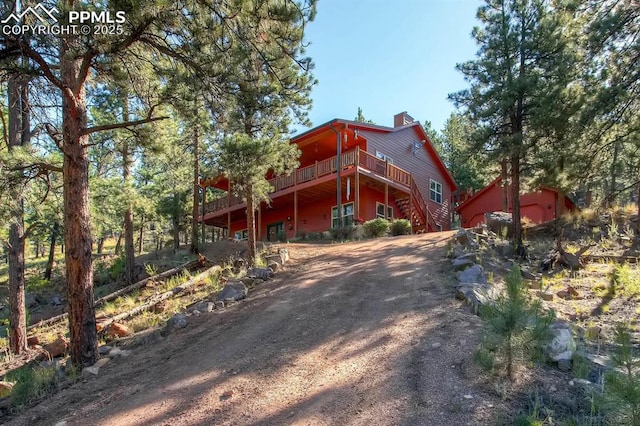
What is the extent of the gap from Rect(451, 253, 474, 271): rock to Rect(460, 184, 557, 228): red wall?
12.9 m

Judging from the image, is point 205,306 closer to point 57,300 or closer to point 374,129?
point 57,300

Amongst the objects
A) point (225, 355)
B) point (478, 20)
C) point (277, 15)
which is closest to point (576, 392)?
point (225, 355)

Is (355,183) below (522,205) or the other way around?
the other way around

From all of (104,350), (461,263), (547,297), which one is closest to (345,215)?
(461,263)

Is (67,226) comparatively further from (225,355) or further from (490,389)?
(490,389)

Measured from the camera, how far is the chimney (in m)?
25.9

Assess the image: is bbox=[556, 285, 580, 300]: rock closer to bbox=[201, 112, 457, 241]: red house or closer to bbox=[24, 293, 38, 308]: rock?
bbox=[201, 112, 457, 241]: red house

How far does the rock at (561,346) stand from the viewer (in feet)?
13.8

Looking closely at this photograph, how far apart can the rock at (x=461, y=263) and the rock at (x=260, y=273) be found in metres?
4.26

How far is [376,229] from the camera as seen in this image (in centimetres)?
1695

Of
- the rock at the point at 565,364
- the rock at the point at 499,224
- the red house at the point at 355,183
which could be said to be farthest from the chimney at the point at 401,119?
the rock at the point at 565,364

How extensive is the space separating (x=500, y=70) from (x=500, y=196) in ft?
44.1

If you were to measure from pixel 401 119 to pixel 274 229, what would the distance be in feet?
34.9

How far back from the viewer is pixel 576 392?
3664 mm
